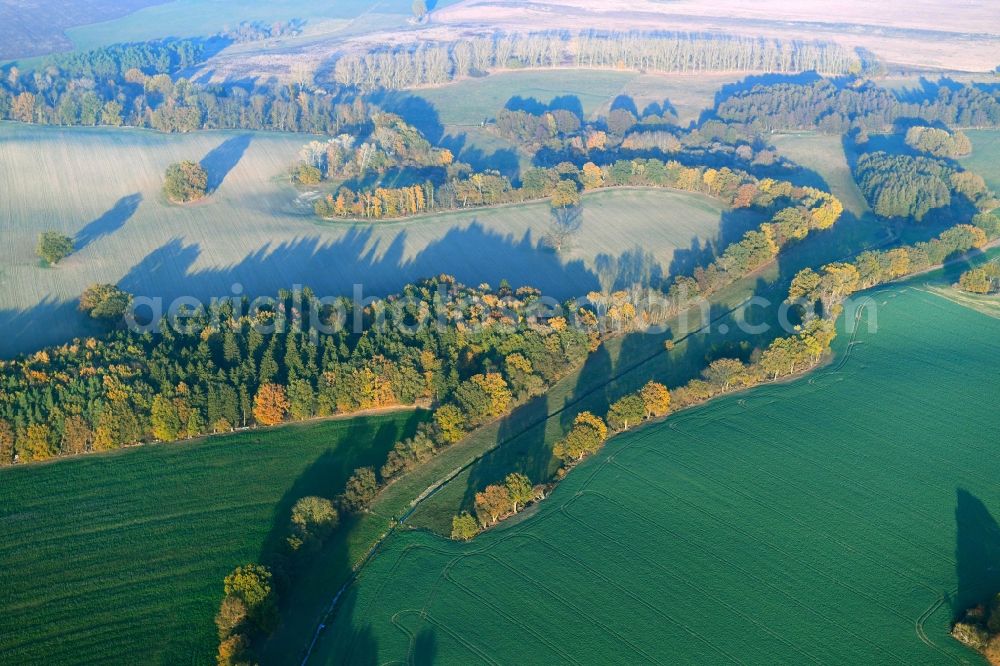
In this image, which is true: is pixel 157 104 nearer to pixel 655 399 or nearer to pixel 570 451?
pixel 570 451

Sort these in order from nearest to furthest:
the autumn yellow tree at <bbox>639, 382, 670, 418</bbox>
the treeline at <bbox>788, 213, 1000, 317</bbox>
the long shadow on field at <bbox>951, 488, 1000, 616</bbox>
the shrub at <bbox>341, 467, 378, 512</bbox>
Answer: the long shadow on field at <bbox>951, 488, 1000, 616</bbox>
the shrub at <bbox>341, 467, 378, 512</bbox>
the autumn yellow tree at <bbox>639, 382, 670, 418</bbox>
the treeline at <bbox>788, 213, 1000, 317</bbox>

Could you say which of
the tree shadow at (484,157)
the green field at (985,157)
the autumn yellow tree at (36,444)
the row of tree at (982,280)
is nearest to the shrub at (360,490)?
the autumn yellow tree at (36,444)

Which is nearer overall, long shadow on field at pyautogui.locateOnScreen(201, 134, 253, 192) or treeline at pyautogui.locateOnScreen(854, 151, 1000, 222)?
treeline at pyautogui.locateOnScreen(854, 151, 1000, 222)

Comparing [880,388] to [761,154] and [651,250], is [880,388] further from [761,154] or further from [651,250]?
[761,154]

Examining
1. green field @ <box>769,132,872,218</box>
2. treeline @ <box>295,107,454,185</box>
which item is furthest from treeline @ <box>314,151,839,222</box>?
green field @ <box>769,132,872,218</box>

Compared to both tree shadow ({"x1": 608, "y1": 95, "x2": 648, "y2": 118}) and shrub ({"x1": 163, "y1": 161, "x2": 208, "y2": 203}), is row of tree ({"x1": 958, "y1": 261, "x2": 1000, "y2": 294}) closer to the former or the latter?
tree shadow ({"x1": 608, "y1": 95, "x2": 648, "y2": 118})

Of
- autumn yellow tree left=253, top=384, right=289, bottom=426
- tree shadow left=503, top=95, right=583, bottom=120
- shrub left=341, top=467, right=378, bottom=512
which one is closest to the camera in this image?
shrub left=341, top=467, right=378, bottom=512

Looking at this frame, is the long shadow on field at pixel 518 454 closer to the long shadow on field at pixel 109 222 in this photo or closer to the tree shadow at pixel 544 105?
the long shadow on field at pixel 109 222

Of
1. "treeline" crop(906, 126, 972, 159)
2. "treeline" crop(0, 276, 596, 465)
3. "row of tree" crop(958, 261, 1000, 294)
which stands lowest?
"treeline" crop(0, 276, 596, 465)
